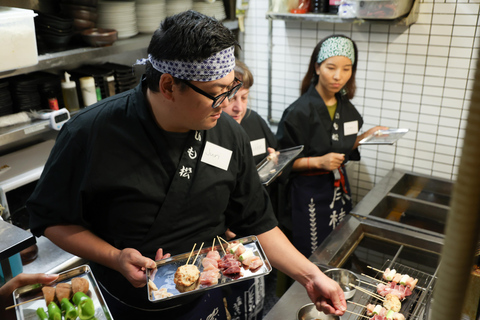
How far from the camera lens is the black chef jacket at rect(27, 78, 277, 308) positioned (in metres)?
1.48

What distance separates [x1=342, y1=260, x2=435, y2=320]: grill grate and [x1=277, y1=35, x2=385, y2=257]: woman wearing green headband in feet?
3.46

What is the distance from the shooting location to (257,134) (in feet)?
9.23

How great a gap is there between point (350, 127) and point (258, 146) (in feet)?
2.38

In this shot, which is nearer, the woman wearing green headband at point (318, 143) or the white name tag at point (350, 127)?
the woman wearing green headband at point (318, 143)

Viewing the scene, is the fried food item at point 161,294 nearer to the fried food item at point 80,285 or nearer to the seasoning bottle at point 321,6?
the fried food item at point 80,285

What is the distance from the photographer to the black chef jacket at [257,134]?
2777 millimetres

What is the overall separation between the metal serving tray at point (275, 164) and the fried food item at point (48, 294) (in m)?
1.23

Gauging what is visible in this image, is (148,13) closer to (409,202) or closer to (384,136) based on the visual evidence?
(384,136)

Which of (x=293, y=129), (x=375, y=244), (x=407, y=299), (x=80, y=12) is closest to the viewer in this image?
(x=407, y=299)

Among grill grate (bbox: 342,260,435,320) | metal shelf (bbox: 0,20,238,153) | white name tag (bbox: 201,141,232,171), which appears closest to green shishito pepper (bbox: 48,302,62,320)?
white name tag (bbox: 201,141,232,171)

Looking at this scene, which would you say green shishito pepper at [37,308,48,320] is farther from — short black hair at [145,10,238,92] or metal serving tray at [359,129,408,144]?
metal serving tray at [359,129,408,144]

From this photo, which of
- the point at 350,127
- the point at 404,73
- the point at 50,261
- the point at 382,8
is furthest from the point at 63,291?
the point at 404,73

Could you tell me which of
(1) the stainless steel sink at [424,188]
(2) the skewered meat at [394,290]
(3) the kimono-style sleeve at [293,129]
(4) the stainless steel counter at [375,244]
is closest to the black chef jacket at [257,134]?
(3) the kimono-style sleeve at [293,129]

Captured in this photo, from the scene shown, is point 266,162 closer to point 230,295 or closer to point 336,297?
point 230,295
